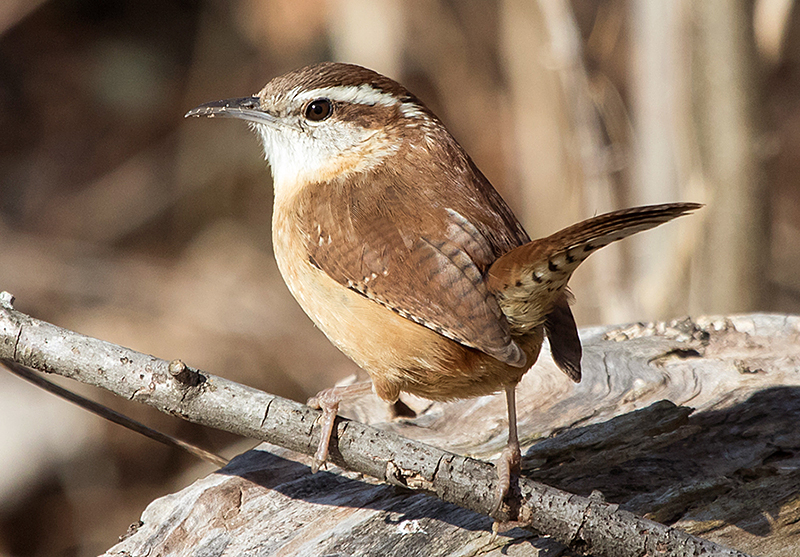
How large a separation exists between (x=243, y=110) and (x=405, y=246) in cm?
102

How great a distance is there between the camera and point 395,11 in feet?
21.4

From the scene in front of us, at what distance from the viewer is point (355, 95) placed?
3203 mm

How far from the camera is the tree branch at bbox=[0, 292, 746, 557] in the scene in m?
2.27

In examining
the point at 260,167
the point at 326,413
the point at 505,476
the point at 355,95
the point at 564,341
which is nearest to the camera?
the point at 505,476

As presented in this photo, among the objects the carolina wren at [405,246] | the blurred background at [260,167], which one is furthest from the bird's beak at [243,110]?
the blurred background at [260,167]

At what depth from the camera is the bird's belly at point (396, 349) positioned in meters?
2.62

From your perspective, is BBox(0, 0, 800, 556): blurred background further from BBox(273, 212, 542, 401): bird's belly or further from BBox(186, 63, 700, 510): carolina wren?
BBox(273, 212, 542, 401): bird's belly

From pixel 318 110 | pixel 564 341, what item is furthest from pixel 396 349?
pixel 318 110

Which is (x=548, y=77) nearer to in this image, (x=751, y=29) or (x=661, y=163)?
(x=661, y=163)

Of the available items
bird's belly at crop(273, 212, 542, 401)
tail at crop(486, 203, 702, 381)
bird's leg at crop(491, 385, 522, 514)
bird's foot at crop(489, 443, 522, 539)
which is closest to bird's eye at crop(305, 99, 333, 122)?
bird's belly at crop(273, 212, 542, 401)

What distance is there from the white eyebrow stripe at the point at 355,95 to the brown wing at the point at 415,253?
0.41 m

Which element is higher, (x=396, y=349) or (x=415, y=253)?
(x=415, y=253)

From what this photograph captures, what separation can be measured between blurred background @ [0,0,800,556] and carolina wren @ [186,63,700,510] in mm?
2118

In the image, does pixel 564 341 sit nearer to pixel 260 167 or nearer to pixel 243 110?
pixel 243 110
